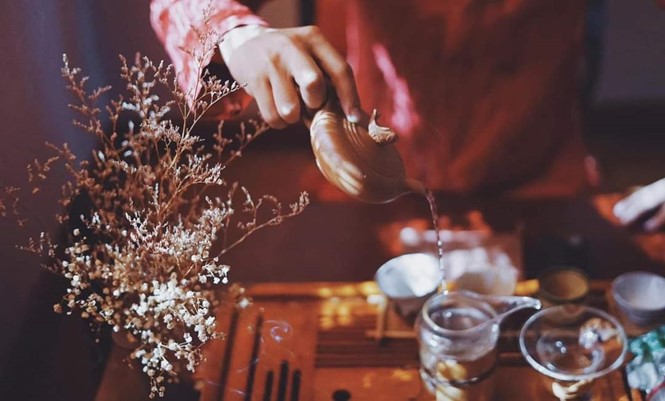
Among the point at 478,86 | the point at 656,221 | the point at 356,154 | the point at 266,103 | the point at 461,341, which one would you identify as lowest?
the point at 461,341

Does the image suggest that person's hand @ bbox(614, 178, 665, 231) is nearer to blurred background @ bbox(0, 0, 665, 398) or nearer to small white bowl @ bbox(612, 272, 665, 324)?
small white bowl @ bbox(612, 272, 665, 324)

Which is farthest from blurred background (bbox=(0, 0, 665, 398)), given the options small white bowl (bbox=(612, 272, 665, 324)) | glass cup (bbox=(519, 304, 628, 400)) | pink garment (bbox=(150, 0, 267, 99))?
small white bowl (bbox=(612, 272, 665, 324))

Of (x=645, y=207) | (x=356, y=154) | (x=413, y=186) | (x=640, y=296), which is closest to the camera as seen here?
(x=356, y=154)

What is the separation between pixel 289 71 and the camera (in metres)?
1.20

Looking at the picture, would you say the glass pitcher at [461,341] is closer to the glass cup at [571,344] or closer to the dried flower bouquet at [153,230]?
the glass cup at [571,344]

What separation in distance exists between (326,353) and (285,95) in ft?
1.48

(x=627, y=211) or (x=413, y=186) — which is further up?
(x=627, y=211)

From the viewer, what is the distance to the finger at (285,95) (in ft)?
3.91

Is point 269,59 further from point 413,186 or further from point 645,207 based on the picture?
point 645,207

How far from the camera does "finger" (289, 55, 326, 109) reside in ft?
3.84

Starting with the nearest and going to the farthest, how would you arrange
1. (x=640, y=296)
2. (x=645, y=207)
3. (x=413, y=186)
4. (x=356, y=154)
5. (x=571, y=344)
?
1. (x=356, y=154)
2. (x=413, y=186)
3. (x=571, y=344)
4. (x=640, y=296)
5. (x=645, y=207)

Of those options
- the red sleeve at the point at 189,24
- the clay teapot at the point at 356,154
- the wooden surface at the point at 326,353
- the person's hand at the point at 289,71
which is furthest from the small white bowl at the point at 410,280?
the red sleeve at the point at 189,24

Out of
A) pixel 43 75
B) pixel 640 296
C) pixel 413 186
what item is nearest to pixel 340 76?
pixel 413 186

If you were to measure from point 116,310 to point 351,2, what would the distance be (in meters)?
0.80
